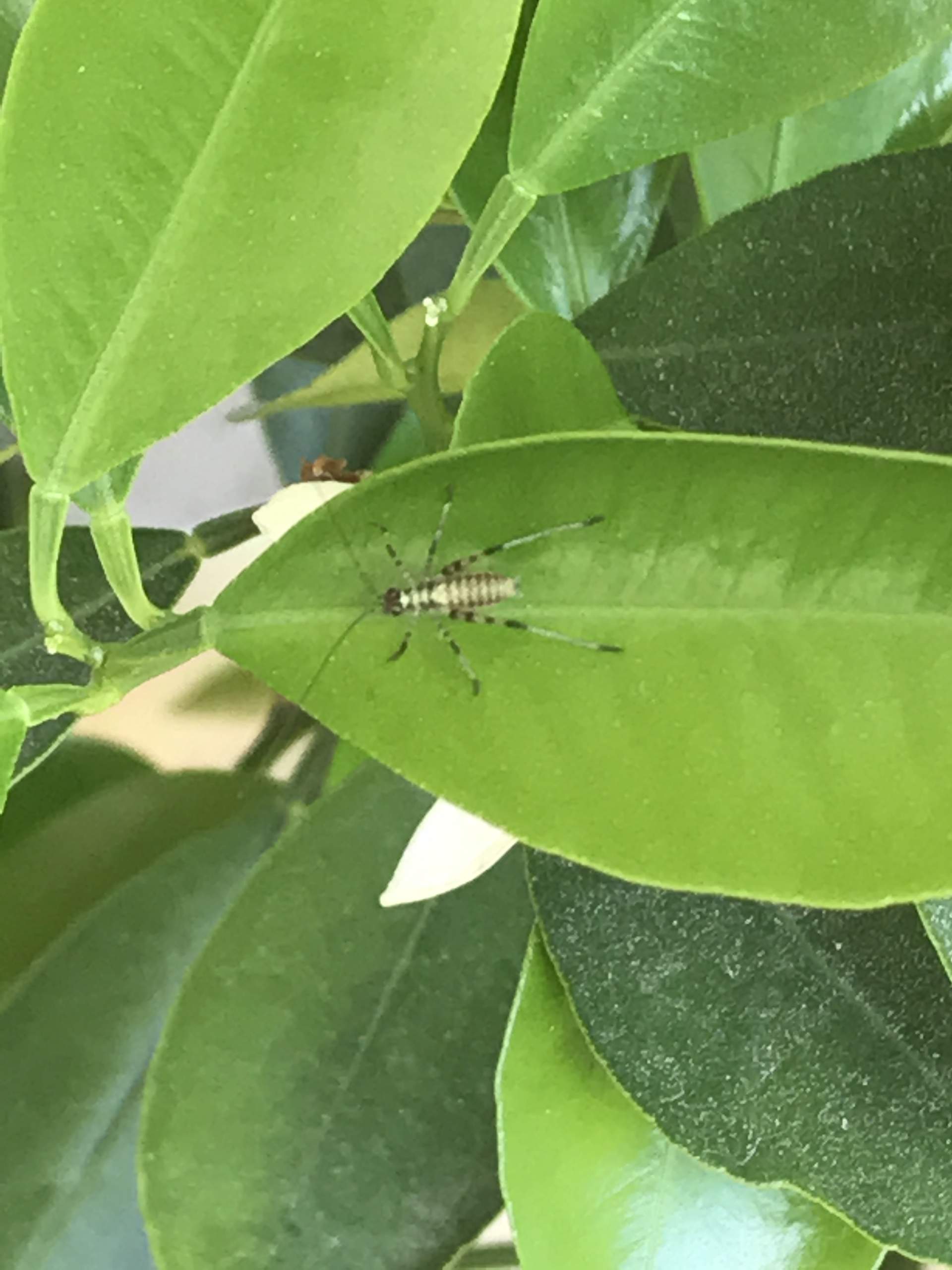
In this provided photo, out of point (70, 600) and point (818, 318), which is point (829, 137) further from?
point (70, 600)

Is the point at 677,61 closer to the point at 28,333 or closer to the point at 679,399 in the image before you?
the point at 679,399

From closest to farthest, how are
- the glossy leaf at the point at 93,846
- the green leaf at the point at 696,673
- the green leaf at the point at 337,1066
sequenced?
the green leaf at the point at 696,673 < the green leaf at the point at 337,1066 < the glossy leaf at the point at 93,846

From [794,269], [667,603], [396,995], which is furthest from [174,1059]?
[794,269]

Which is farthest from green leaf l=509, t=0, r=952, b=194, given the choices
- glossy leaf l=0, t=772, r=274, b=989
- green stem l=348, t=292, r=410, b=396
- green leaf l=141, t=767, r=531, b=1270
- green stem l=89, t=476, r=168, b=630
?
glossy leaf l=0, t=772, r=274, b=989

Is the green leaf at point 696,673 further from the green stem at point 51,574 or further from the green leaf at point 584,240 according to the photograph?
the green leaf at point 584,240

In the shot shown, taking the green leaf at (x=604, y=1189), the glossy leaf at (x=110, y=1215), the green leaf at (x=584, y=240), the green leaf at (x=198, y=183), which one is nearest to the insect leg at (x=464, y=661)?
the green leaf at (x=198, y=183)

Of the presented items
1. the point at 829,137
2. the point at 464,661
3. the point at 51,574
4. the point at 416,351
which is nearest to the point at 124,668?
the point at 51,574

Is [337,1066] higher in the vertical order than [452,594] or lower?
lower
